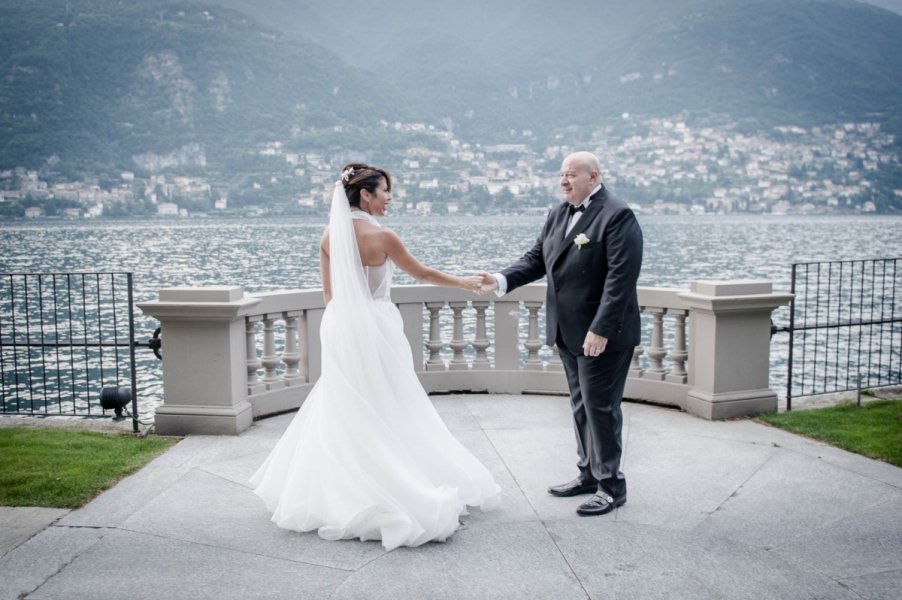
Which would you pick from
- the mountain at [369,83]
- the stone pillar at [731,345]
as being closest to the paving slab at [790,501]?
the stone pillar at [731,345]

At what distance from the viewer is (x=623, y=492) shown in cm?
462

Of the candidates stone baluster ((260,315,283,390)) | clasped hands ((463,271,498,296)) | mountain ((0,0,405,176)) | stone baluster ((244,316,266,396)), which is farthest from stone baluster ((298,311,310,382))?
mountain ((0,0,405,176))

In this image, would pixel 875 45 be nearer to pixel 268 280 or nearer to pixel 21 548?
pixel 268 280

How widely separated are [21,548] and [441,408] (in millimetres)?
3796

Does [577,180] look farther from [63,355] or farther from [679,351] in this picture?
[63,355]

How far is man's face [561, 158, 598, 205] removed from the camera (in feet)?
14.6

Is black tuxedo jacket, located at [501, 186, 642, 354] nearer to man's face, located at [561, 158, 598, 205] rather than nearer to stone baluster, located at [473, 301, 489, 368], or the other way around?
man's face, located at [561, 158, 598, 205]

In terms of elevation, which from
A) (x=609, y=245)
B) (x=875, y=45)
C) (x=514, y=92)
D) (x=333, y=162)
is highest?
(x=875, y=45)

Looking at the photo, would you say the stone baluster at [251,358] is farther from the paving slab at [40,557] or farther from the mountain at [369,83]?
the mountain at [369,83]

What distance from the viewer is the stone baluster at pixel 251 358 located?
678 cm

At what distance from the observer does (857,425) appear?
6480 millimetres

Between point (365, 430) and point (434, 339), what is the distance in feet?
11.3

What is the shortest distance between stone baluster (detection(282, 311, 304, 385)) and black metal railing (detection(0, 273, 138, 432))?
4.31 feet

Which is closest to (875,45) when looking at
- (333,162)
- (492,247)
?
(333,162)
